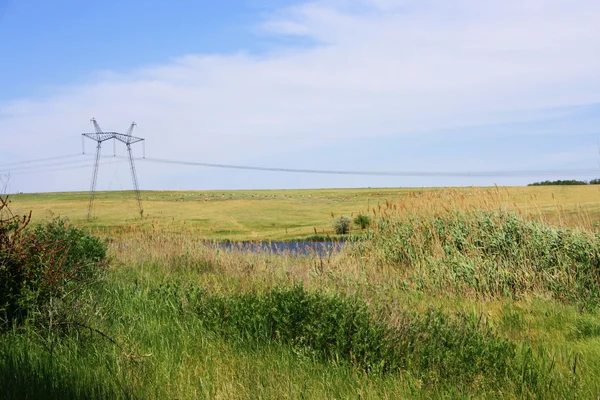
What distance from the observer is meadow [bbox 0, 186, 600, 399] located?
5.20m

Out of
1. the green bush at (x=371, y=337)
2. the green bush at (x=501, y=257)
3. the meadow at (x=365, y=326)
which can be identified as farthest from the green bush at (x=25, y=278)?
the green bush at (x=501, y=257)

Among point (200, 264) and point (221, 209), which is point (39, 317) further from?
point (221, 209)

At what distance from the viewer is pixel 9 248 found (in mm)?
6809

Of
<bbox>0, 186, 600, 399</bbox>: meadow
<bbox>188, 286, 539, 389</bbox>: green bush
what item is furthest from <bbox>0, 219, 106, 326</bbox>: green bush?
<bbox>188, 286, 539, 389</bbox>: green bush

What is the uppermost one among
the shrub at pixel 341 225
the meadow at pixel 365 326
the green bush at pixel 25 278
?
the green bush at pixel 25 278

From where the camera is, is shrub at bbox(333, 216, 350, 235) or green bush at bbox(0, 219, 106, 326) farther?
shrub at bbox(333, 216, 350, 235)

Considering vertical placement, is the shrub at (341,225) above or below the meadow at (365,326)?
below

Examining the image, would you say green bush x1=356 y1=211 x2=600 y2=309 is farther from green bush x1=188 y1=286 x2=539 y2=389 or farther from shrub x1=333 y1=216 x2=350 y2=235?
shrub x1=333 y1=216 x2=350 y2=235

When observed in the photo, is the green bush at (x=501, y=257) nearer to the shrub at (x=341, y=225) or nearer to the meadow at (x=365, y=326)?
the meadow at (x=365, y=326)

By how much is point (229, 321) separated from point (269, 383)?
6.82ft

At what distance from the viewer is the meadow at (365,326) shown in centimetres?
520

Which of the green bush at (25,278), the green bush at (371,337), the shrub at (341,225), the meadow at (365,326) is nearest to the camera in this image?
the meadow at (365,326)

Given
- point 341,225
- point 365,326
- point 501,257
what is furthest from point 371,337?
point 341,225

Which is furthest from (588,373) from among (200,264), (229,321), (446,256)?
(200,264)
